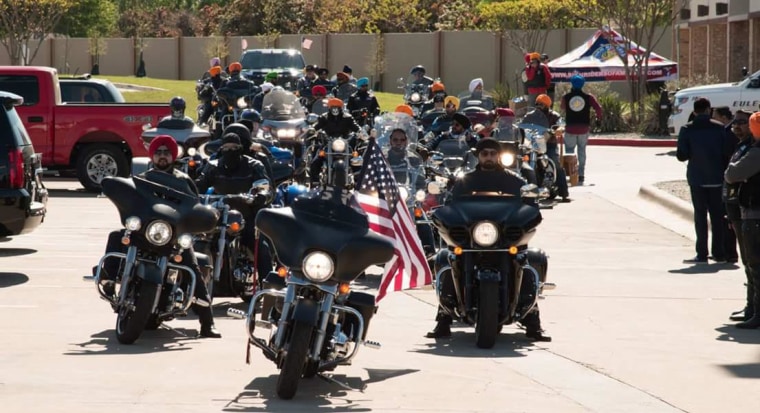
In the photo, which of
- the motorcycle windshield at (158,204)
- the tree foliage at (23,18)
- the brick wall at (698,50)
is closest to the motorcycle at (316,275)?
the motorcycle windshield at (158,204)

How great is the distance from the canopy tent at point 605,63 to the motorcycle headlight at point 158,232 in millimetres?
31089

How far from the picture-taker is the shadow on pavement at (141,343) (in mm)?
10883

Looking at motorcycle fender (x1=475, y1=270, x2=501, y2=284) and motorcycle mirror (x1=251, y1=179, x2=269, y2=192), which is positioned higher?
motorcycle mirror (x1=251, y1=179, x2=269, y2=192)

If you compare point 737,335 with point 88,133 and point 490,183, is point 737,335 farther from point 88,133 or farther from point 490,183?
point 88,133

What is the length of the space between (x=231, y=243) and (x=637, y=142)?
968 inches

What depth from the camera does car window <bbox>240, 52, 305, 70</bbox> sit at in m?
45.6

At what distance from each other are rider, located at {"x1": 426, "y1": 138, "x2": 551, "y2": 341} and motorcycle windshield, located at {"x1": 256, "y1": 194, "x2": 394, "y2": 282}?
7.77 feet

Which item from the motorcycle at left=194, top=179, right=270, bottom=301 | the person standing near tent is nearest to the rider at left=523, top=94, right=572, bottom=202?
the person standing near tent

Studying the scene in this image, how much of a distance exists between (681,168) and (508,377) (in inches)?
801

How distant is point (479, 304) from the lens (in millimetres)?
11070

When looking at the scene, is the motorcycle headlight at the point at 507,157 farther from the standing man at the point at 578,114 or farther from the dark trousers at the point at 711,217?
the standing man at the point at 578,114

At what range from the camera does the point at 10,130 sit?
1576cm

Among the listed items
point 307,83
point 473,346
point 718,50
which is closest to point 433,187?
point 473,346

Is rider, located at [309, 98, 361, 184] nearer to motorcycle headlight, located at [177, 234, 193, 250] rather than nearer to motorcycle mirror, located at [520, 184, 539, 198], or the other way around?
motorcycle headlight, located at [177, 234, 193, 250]
